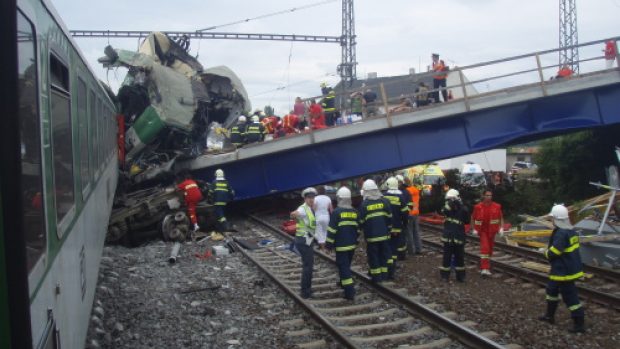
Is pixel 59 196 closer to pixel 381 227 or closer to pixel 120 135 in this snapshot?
pixel 381 227

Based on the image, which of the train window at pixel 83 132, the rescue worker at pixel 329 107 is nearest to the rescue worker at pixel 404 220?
the rescue worker at pixel 329 107

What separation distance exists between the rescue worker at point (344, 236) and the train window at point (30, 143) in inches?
244

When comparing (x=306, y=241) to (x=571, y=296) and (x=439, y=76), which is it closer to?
(x=571, y=296)

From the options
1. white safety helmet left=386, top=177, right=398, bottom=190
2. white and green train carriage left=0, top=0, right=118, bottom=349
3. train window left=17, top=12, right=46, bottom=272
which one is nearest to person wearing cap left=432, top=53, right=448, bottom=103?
white safety helmet left=386, top=177, right=398, bottom=190

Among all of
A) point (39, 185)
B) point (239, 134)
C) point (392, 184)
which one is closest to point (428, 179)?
point (239, 134)

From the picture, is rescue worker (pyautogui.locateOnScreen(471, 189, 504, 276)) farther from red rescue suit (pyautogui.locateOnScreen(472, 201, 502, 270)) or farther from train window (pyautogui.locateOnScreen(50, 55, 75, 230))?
train window (pyautogui.locateOnScreen(50, 55, 75, 230))

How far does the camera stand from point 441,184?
20.0m

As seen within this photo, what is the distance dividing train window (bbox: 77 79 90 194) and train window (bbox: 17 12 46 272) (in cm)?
224

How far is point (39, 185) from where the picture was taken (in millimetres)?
2553

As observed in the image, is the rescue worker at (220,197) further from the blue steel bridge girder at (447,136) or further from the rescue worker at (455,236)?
the rescue worker at (455,236)

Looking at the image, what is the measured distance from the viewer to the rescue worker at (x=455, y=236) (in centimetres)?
965

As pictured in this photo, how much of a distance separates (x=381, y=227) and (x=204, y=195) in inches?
335

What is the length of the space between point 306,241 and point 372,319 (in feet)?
5.43

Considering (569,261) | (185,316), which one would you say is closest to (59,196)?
(185,316)
